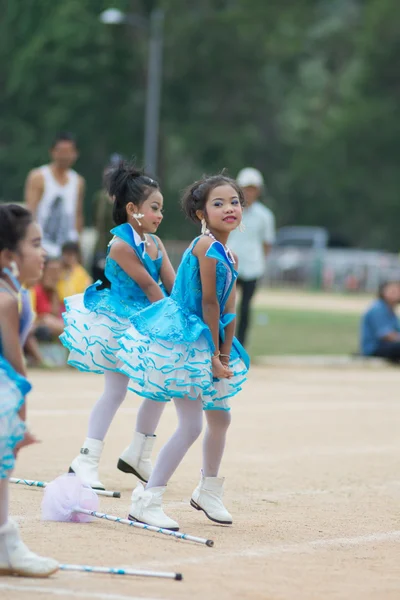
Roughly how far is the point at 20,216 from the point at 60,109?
48190 mm

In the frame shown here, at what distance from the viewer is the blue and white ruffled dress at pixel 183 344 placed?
6.22m

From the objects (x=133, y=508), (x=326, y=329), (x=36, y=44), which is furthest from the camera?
(x=36, y=44)

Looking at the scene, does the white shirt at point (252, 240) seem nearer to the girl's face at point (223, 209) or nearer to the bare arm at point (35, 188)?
the bare arm at point (35, 188)

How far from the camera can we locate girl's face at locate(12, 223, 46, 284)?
5.18 m

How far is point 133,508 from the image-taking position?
20.7 ft

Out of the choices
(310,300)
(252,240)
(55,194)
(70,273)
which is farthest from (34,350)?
(310,300)

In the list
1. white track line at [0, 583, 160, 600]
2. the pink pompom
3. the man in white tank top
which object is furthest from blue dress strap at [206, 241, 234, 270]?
the man in white tank top

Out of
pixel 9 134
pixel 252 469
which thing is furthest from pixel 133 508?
pixel 9 134

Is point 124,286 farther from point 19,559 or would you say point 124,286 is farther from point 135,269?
point 19,559

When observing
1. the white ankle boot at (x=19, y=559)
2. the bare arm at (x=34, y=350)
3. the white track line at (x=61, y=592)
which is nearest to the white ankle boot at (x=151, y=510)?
the white ankle boot at (x=19, y=559)

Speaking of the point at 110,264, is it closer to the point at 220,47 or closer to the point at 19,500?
the point at 19,500

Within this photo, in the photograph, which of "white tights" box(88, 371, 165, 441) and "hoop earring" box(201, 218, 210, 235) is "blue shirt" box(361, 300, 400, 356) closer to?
"white tights" box(88, 371, 165, 441)

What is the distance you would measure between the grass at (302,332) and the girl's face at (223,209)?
1060cm

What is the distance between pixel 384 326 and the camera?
53.8 feet
